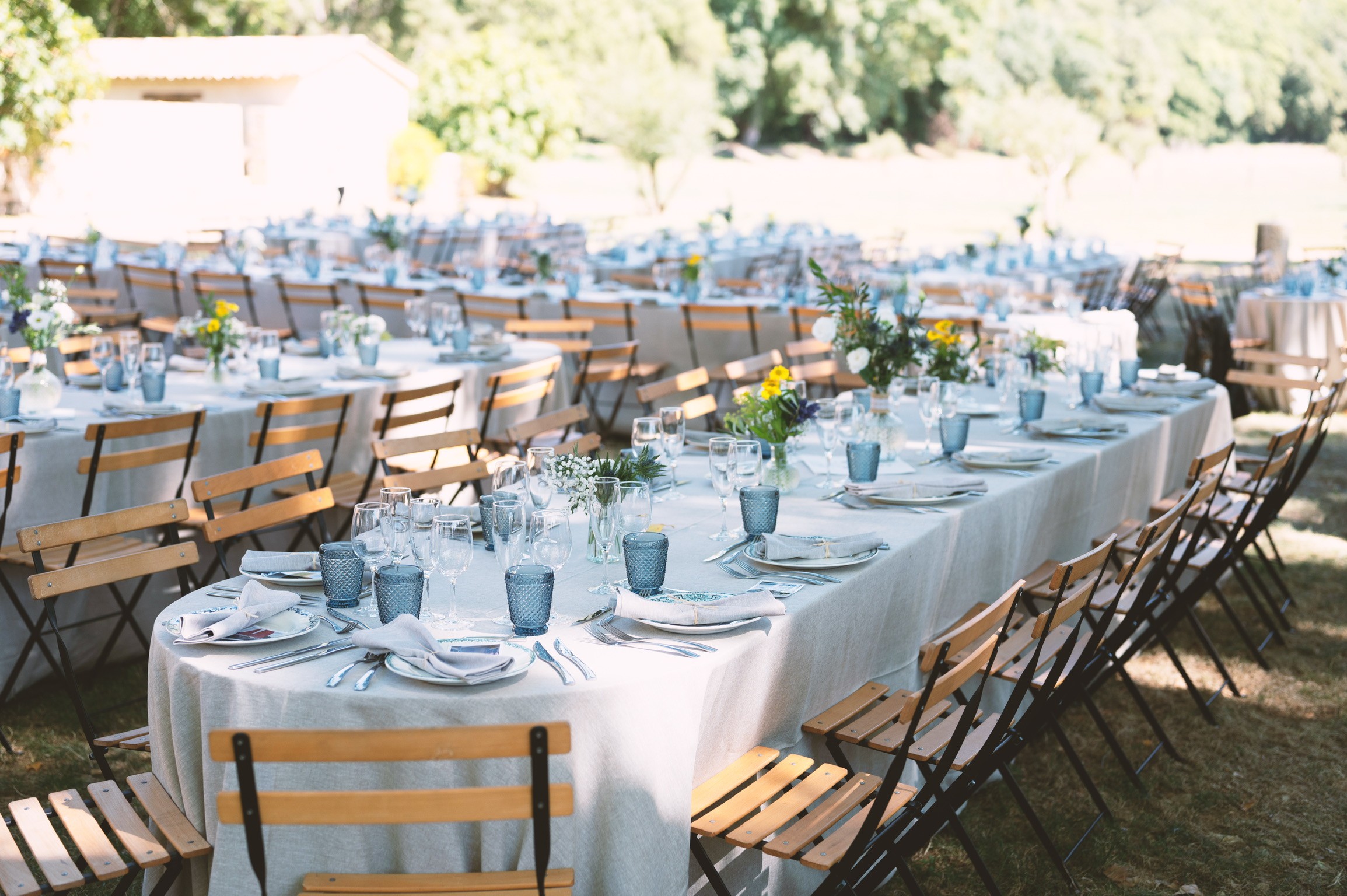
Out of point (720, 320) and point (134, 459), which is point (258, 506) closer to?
point (134, 459)

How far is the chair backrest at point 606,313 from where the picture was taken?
8469 millimetres

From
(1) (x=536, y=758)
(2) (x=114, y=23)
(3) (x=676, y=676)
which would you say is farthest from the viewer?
(2) (x=114, y=23)

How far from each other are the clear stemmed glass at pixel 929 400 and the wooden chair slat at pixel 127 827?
2725mm

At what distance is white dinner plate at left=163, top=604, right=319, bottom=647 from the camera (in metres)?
2.48

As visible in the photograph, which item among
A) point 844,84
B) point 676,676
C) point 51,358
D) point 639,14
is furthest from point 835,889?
point 844,84

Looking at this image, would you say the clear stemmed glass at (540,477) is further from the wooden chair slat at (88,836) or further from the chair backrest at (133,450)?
the chair backrest at (133,450)

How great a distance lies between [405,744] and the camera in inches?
78.1

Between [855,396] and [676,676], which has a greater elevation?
[855,396]

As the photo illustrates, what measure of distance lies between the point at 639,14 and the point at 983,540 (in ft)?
125

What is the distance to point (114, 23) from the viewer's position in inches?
1316

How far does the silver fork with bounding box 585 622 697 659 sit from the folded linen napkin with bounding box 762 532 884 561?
1.97 ft

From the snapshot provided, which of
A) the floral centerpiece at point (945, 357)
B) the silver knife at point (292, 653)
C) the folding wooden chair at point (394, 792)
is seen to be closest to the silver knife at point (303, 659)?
the silver knife at point (292, 653)

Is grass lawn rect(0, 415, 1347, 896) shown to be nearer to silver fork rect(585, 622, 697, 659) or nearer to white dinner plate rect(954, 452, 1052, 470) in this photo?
white dinner plate rect(954, 452, 1052, 470)

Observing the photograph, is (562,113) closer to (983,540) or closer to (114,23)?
(114,23)
